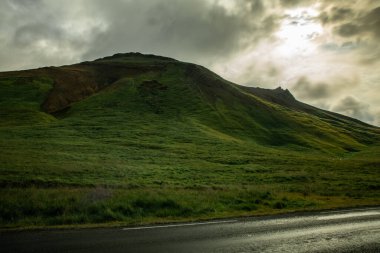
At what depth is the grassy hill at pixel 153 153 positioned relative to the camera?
18.6m

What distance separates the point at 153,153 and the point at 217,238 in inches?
1468

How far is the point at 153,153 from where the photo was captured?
1928 inches

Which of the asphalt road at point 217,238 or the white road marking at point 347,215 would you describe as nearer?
the asphalt road at point 217,238

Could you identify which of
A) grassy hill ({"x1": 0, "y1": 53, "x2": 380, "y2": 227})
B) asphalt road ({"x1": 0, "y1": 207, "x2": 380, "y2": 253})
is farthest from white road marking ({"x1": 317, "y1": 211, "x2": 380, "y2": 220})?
grassy hill ({"x1": 0, "y1": 53, "x2": 380, "y2": 227})

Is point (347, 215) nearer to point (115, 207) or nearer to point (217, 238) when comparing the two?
point (217, 238)

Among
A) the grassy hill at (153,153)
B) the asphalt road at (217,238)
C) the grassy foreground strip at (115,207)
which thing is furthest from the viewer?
the grassy hill at (153,153)

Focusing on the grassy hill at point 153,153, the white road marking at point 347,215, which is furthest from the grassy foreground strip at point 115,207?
the white road marking at point 347,215

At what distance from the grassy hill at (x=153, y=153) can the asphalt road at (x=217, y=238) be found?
2583mm

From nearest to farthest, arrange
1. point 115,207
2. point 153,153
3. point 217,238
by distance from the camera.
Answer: point 217,238 → point 115,207 → point 153,153

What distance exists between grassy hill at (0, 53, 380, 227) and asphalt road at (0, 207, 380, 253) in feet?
8.47

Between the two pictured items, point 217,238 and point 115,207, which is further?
point 115,207

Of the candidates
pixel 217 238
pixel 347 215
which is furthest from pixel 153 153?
pixel 217 238

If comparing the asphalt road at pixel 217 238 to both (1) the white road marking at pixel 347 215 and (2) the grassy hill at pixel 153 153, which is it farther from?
(2) the grassy hill at pixel 153 153

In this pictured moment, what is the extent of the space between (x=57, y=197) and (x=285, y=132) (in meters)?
84.1
